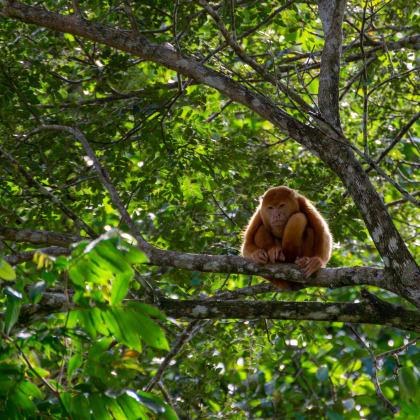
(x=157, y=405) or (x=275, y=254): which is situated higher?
(x=275, y=254)

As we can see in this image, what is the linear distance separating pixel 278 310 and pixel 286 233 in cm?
141

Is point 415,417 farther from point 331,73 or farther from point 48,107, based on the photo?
point 48,107

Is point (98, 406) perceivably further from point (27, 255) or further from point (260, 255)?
point (260, 255)

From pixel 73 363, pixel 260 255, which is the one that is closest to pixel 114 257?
pixel 73 363

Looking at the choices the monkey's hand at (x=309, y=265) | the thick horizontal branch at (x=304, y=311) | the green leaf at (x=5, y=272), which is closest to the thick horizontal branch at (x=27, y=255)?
the thick horizontal branch at (x=304, y=311)

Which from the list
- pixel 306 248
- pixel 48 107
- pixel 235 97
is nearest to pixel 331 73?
pixel 235 97

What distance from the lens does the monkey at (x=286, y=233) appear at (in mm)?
5684

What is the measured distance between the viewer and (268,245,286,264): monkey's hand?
561 centimetres

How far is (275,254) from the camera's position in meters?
5.65

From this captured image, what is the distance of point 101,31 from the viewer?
5.60 metres

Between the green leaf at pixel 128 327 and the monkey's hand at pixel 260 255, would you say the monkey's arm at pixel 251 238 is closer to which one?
the monkey's hand at pixel 260 255

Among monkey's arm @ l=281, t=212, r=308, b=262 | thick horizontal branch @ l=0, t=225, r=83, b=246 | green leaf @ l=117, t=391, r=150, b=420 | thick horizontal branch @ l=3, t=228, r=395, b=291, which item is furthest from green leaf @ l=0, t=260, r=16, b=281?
monkey's arm @ l=281, t=212, r=308, b=262

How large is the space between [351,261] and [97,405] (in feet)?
21.3

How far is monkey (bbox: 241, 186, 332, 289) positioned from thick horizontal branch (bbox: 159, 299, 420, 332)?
90 centimetres
